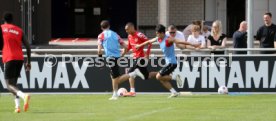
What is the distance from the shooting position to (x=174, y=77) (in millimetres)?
21797

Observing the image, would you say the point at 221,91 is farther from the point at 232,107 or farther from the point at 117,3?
the point at 117,3

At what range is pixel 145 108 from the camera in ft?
56.0

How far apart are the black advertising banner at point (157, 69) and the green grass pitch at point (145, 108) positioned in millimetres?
814

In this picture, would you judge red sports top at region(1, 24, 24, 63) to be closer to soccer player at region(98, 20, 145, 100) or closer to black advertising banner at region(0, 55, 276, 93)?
soccer player at region(98, 20, 145, 100)

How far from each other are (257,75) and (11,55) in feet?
24.0

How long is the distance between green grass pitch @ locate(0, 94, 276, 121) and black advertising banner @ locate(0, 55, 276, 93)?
0.81 meters

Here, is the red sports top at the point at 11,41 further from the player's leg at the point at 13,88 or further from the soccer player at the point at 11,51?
the player's leg at the point at 13,88

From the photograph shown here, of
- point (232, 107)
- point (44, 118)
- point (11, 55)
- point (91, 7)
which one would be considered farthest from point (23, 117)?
point (91, 7)

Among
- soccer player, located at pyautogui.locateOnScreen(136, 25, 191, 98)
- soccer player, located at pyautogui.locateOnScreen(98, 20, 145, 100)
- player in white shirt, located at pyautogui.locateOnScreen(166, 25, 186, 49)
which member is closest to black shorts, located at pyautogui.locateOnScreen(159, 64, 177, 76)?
soccer player, located at pyautogui.locateOnScreen(136, 25, 191, 98)

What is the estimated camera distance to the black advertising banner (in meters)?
21.7

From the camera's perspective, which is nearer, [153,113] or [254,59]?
[153,113]

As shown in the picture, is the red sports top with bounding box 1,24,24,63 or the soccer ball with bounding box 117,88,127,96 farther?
the soccer ball with bounding box 117,88,127,96

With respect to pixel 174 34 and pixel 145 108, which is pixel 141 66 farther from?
pixel 145 108

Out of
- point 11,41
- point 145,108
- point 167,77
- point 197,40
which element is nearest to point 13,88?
point 11,41
